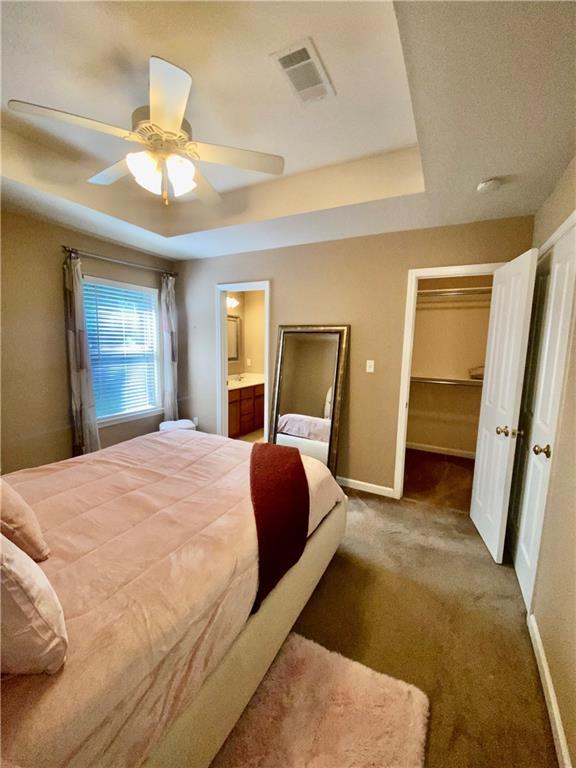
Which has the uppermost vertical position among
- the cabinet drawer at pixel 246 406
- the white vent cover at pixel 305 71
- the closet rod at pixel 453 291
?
the white vent cover at pixel 305 71

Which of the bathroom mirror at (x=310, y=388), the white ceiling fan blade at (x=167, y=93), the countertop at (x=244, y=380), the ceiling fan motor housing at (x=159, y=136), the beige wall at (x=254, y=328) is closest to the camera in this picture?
the white ceiling fan blade at (x=167, y=93)

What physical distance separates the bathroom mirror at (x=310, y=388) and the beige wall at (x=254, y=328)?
6.81 feet

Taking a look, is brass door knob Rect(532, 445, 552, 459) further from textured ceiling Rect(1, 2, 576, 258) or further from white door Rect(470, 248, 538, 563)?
textured ceiling Rect(1, 2, 576, 258)

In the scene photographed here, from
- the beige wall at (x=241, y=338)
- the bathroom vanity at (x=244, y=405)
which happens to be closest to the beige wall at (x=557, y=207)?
the bathroom vanity at (x=244, y=405)

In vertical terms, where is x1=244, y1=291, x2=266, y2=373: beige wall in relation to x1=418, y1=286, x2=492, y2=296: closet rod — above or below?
below

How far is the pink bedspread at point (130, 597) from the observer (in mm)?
679

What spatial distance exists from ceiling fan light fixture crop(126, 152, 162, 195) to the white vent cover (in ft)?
2.61

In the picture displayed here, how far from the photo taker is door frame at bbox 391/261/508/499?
2.52m

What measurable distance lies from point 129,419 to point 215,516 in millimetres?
2749

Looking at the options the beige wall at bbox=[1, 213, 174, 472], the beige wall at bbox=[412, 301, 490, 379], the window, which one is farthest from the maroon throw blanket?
the beige wall at bbox=[412, 301, 490, 379]

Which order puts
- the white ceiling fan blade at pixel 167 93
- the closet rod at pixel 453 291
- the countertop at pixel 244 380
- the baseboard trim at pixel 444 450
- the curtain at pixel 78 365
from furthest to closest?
the countertop at pixel 244 380
the baseboard trim at pixel 444 450
the closet rod at pixel 453 291
the curtain at pixel 78 365
the white ceiling fan blade at pixel 167 93

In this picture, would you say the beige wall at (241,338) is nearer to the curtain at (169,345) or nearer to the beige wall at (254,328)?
the beige wall at (254,328)

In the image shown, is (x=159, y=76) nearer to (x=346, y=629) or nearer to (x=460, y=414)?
(x=346, y=629)

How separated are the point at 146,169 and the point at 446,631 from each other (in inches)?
118
